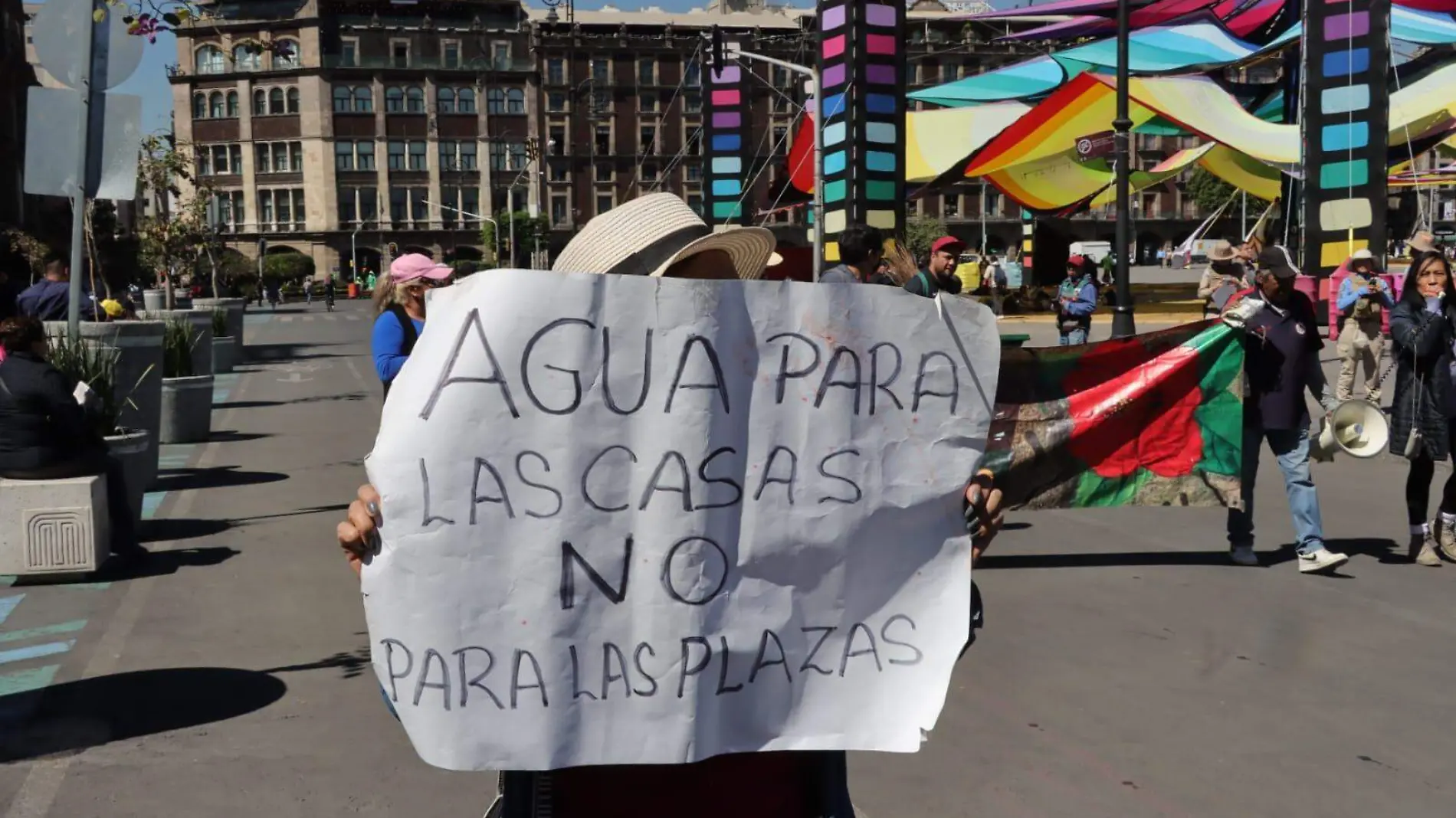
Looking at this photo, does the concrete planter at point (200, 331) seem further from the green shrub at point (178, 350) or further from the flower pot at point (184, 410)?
the flower pot at point (184, 410)

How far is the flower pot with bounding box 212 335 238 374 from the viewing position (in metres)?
23.0

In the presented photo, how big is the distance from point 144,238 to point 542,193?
77.4 m

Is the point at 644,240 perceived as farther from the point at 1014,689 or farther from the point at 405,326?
the point at 405,326

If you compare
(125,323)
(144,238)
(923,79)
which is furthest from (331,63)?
(125,323)

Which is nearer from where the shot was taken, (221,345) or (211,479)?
(211,479)

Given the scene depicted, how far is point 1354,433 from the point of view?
27.3 ft

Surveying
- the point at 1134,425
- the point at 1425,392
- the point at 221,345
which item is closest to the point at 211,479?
the point at 1134,425

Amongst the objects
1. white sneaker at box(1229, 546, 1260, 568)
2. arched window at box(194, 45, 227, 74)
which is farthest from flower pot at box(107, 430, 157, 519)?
arched window at box(194, 45, 227, 74)

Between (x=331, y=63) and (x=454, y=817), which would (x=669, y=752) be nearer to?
(x=454, y=817)

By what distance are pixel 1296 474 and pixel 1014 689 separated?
2919mm

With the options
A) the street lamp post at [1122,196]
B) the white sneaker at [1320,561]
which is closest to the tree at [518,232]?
the street lamp post at [1122,196]

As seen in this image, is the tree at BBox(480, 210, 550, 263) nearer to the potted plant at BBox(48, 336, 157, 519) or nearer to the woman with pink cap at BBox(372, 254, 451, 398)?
the potted plant at BBox(48, 336, 157, 519)

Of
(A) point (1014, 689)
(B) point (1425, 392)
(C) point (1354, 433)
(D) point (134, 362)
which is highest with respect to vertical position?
(D) point (134, 362)

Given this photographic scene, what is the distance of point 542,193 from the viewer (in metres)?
102
